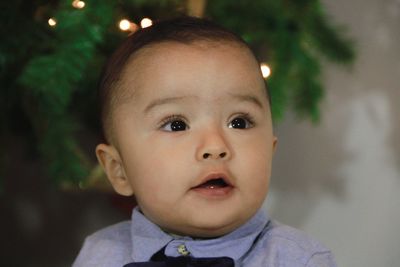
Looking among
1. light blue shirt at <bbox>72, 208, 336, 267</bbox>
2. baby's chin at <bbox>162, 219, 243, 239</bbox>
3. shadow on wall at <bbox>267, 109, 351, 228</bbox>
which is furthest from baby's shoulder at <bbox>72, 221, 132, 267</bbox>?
shadow on wall at <bbox>267, 109, 351, 228</bbox>

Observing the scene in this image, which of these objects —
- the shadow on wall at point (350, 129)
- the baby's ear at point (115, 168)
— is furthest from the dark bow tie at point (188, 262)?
the shadow on wall at point (350, 129)

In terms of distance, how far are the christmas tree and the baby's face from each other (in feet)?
0.55

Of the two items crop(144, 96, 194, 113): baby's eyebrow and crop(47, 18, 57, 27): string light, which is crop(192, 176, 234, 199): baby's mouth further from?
crop(47, 18, 57, 27): string light

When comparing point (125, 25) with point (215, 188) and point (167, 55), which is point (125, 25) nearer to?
point (167, 55)

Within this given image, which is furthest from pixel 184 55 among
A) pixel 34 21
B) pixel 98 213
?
pixel 98 213

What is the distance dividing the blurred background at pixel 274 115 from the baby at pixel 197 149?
0.59 ft

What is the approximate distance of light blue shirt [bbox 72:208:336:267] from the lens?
0.74m

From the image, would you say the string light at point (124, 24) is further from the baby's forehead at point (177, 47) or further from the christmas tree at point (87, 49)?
the baby's forehead at point (177, 47)

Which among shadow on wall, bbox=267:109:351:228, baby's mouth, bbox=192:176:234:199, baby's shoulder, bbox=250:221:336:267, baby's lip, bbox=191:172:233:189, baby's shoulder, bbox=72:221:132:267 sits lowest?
shadow on wall, bbox=267:109:351:228

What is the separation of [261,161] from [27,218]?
1.14 metres

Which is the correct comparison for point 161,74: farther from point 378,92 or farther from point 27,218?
point 27,218

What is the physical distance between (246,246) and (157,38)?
0.99 ft

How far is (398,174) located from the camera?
149cm

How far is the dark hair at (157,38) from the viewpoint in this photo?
79 cm
